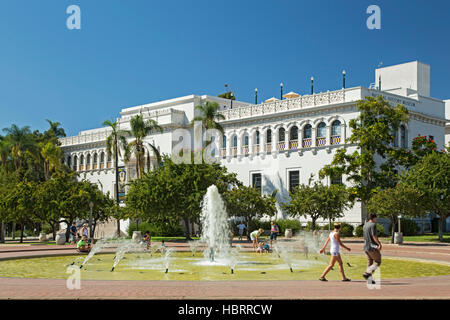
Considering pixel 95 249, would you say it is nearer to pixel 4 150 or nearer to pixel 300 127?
pixel 300 127

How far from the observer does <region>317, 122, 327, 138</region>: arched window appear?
167 feet

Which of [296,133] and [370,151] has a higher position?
[296,133]

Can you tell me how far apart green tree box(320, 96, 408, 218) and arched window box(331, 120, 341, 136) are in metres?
3.19

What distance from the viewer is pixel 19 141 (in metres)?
71.4

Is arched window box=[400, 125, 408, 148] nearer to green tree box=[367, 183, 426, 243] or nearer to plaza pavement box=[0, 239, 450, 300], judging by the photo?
green tree box=[367, 183, 426, 243]

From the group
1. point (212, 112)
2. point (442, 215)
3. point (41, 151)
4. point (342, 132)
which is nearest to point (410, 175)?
point (442, 215)

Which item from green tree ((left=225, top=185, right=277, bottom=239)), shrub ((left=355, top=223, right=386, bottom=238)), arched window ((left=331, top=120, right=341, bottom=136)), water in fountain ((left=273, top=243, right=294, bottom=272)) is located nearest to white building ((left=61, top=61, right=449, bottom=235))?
arched window ((left=331, top=120, right=341, bottom=136))

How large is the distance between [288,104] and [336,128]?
6.12 meters

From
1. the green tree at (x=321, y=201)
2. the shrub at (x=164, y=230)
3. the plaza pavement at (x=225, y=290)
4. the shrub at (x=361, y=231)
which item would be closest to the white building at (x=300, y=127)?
the shrub at (x=361, y=231)

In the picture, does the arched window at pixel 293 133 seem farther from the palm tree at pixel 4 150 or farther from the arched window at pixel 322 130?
the palm tree at pixel 4 150

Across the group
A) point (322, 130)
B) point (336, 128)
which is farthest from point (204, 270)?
point (322, 130)

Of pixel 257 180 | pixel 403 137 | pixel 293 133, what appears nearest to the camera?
pixel 403 137

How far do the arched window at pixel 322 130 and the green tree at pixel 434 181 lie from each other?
12496 mm
